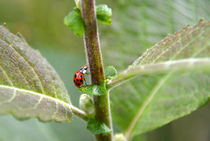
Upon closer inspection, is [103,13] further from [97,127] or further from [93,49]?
[97,127]

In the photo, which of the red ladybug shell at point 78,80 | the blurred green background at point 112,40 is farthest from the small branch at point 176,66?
the blurred green background at point 112,40

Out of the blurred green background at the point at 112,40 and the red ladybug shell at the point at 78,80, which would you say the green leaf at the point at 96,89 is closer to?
the red ladybug shell at the point at 78,80

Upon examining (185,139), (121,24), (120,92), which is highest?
(121,24)

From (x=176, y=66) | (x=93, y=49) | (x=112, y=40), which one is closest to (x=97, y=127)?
(x=93, y=49)

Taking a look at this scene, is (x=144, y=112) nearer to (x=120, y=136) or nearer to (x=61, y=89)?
(x=120, y=136)

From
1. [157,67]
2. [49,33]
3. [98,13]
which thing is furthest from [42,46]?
[157,67]
